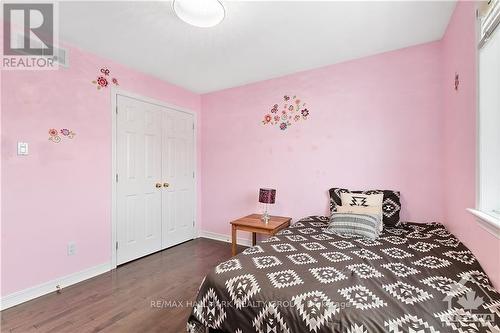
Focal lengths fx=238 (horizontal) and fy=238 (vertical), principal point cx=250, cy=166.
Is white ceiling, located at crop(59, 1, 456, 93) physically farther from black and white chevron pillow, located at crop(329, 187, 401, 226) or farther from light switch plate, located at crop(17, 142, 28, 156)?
black and white chevron pillow, located at crop(329, 187, 401, 226)

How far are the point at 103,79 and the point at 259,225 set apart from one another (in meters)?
2.39

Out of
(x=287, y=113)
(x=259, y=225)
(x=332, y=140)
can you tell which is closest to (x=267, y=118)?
(x=287, y=113)

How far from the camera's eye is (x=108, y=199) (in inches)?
106

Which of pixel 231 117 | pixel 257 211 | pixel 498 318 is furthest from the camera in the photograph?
pixel 231 117

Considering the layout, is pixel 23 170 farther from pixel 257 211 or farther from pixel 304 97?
pixel 304 97

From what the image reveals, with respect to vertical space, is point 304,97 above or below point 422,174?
above

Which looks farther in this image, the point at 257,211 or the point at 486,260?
the point at 257,211

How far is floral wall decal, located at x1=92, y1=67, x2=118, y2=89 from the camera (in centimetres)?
259

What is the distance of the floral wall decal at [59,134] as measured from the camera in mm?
2232

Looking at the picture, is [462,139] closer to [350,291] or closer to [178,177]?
[350,291]

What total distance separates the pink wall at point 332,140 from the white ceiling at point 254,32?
27cm

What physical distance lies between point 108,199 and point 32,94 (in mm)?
1218

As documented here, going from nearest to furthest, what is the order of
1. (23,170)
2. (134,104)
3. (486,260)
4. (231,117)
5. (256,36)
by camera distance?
(486,260)
(23,170)
(256,36)
(134,104)
(231,117)

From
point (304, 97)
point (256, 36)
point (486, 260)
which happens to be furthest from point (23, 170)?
point (486, 260)
